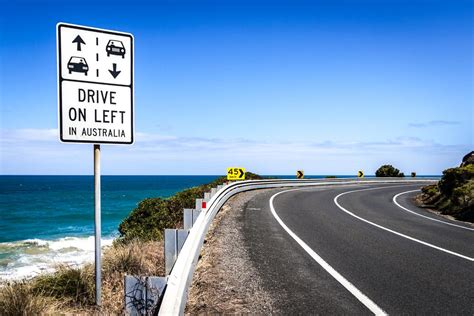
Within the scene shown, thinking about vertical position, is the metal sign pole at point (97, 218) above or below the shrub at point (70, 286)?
above

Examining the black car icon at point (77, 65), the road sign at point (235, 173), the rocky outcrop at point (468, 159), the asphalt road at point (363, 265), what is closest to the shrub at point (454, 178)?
the asphalt road at point (363, 265)

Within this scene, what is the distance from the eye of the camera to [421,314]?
180 inches

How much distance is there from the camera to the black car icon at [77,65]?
4.05 m

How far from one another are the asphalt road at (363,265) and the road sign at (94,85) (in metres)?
3.07

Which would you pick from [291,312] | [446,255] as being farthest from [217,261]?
[446,255]

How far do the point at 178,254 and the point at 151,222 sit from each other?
20219 mm

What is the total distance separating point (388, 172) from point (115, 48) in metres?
55.5

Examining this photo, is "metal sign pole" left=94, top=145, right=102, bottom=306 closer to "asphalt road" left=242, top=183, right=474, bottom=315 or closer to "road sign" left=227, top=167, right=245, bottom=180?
"asphalt road" left=242, top=183, right=474, bottom=315

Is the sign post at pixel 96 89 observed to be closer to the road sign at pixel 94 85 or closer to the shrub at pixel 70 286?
the road sign at pixel 94 85

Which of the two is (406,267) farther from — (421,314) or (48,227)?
(48,227)

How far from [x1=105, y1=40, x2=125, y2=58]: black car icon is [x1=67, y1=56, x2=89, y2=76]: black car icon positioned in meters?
0.29

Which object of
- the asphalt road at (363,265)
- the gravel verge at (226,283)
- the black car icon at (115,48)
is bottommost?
the asphalt road at (363,265)

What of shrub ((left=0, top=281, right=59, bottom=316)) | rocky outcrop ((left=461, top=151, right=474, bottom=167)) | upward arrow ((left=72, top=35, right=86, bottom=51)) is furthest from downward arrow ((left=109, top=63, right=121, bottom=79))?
rocky outcrop ((left=461, top=151, right=474, bottom=167))

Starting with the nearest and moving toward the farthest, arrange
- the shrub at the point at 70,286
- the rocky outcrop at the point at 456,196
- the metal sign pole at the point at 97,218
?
the metal sign pole at the point at 97,218, the shrub at the point at 70,286, the rocky outcrop at the point at 456,196
